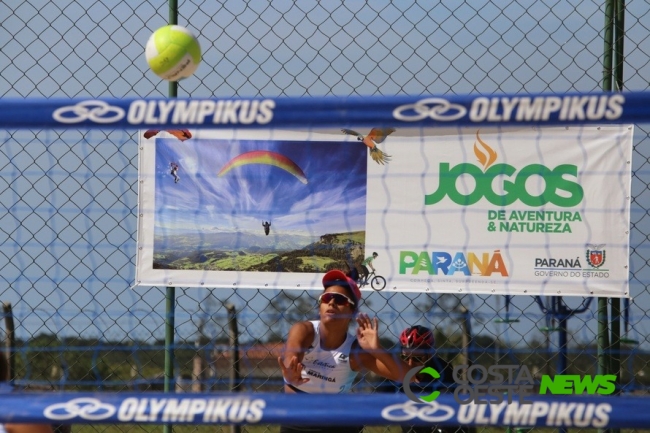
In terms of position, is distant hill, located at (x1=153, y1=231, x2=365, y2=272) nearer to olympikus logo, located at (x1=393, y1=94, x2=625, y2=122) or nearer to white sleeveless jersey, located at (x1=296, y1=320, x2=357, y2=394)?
white sleeveless jersey, located at (x1=296, y1=320, x2=357, y2=394)

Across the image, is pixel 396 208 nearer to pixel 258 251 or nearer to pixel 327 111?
pixel 258 251

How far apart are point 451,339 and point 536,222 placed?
85cm

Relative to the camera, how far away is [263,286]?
5508 millimetres

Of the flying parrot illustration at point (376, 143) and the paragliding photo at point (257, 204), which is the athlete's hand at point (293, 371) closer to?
the paragliding photo at point (257, 204)

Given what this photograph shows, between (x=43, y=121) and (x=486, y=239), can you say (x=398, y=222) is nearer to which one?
(x=486, y=239)

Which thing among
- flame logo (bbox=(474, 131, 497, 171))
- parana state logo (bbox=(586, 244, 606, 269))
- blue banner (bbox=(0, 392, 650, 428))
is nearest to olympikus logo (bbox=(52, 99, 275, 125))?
Result: blue banner (bbox=(0, 392, 650, 428))

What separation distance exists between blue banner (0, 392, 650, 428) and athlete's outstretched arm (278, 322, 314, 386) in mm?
1530

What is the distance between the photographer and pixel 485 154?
5.50m

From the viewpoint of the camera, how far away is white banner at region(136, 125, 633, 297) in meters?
5.43

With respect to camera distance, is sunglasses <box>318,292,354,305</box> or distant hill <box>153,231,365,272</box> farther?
distant hill <box>153,231,365,272</box>

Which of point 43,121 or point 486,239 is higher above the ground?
point 43,121

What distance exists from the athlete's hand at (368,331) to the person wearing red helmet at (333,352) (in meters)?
0.05

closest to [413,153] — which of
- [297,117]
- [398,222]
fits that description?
[398,222]

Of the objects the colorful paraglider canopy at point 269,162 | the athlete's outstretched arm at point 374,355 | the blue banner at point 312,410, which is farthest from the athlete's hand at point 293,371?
the blue banner at point 312,410
